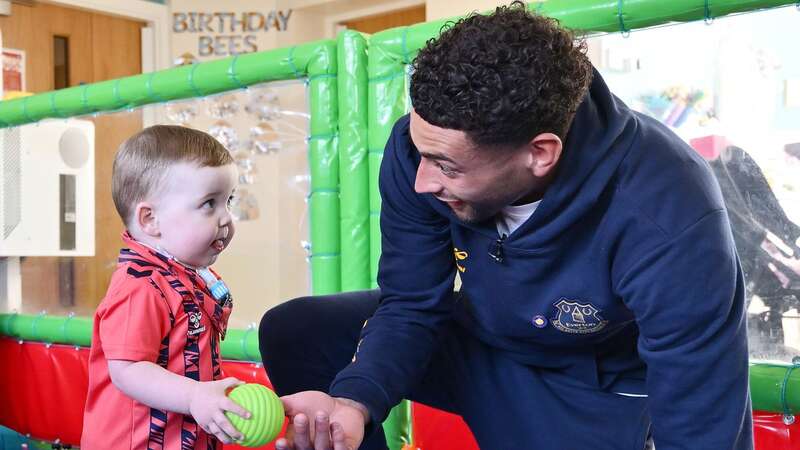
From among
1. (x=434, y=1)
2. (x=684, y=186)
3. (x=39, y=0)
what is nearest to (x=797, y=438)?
(x=684, y=186)

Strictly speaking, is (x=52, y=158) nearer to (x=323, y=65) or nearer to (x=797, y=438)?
(x=323, y=65)

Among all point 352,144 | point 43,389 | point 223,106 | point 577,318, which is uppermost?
point 223,106

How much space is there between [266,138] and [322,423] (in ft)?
3.28

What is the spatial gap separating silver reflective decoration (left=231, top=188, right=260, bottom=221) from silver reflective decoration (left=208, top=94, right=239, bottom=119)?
0.18 metres

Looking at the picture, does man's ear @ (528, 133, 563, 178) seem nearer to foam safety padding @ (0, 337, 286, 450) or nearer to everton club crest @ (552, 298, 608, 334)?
everton club crest @ (552, 298, 608, 334)

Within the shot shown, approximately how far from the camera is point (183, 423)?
3.63 feet

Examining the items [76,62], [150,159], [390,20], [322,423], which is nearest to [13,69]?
[76,62]

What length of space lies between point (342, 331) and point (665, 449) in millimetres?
477

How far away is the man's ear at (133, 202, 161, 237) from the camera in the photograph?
115 centimetres

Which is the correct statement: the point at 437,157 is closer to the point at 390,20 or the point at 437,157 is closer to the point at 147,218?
the point at 147,218

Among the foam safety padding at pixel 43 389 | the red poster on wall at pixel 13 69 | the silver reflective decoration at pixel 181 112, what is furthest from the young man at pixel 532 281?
the red poster on wall at pixel 13 69

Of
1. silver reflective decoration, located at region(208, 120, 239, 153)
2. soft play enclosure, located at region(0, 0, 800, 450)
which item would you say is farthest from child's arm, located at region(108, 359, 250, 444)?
silver reflective decoration, located at region(208, 120, 239, 153)

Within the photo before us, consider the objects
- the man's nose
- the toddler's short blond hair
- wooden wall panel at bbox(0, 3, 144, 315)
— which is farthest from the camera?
wooden wall panel at bbox(0, 3, 144, 315)

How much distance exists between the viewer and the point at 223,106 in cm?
185
